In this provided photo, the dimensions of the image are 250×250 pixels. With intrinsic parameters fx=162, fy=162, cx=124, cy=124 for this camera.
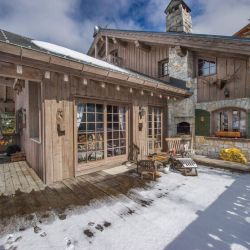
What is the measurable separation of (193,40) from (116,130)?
15.2ft

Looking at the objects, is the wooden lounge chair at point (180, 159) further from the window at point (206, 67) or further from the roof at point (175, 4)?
the roof at point (175, 4)

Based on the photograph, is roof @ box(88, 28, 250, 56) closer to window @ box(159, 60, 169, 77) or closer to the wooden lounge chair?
window @ box(159, 60, 169, 77)

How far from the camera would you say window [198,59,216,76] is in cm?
655

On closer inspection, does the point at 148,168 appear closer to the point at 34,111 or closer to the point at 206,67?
the point at 34,111

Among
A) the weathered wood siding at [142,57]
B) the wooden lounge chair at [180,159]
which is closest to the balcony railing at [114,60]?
the weathered wood siding at [142,57]

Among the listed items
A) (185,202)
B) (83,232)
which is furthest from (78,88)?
(185,202)

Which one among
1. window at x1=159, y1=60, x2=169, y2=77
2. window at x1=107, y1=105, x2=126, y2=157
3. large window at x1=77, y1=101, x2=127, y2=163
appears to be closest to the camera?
large window at x1=77, y1=101, x2=127, y2=163

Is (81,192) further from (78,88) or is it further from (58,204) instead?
(78,88)

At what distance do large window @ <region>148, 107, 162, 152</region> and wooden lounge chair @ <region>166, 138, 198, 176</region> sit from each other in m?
0.94

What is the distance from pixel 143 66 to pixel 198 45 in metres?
3.49

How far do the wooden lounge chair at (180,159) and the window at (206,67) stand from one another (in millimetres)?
3092

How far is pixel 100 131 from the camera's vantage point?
489 centimetres

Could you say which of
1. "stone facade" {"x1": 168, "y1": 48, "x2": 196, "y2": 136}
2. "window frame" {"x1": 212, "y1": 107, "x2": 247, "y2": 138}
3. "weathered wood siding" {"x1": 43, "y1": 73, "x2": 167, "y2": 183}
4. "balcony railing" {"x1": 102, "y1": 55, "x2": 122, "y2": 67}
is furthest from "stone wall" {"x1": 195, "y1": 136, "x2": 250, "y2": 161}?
"balcony railing" {"x1": 102, "y1": 55, "x2": 122, "y2": 67}

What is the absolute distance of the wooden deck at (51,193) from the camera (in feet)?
8.43
